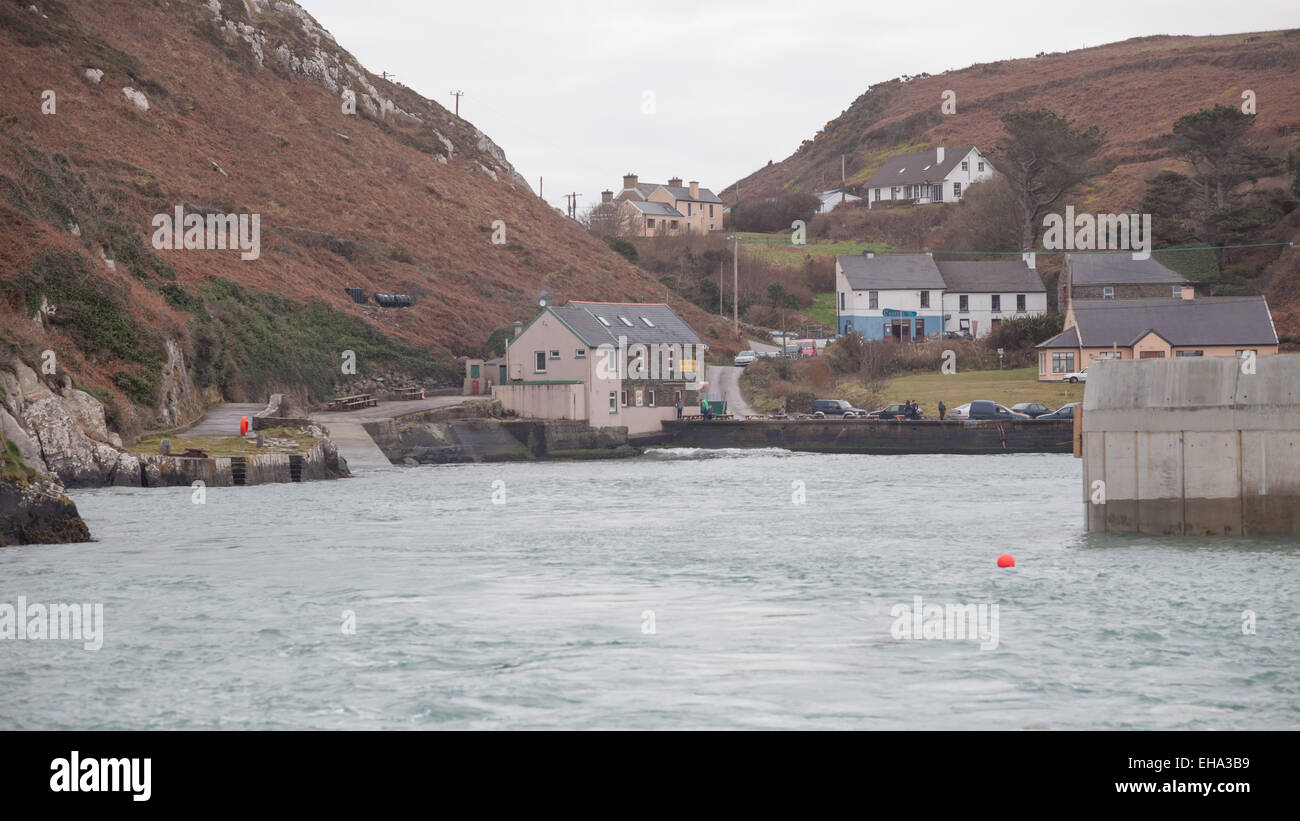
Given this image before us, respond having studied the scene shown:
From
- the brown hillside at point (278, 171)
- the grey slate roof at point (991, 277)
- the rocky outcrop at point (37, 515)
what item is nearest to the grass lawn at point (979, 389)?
the grey slate roof at point (991, 277)

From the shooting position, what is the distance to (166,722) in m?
13.3

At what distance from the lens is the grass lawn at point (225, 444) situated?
145 ft

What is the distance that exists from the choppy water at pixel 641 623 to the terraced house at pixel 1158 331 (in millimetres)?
44696

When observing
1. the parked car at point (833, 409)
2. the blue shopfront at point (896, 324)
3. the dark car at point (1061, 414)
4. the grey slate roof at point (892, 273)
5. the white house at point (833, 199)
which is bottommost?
the dark car at point (1061, 414)

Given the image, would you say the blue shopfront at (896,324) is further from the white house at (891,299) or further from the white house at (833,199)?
the white house at (833,199)

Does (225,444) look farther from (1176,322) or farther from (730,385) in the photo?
A: (1176,322)

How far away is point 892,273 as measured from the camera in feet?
326

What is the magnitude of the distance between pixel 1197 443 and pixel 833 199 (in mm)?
135210

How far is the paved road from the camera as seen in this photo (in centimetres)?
7959

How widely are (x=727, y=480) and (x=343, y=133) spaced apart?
246 feet

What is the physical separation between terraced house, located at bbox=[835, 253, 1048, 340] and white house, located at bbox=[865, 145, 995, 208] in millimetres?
40728

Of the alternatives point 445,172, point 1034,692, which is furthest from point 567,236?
point 1034,692
